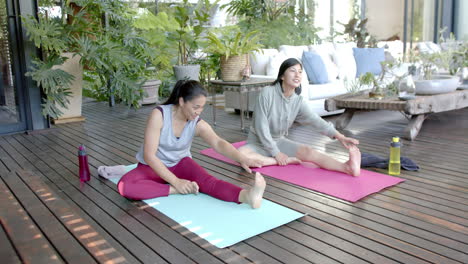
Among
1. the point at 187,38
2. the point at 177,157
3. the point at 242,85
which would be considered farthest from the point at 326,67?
the point at 177,157

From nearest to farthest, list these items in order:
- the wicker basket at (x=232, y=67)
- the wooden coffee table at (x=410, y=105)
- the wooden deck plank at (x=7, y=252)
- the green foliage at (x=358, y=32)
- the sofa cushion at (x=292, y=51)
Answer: the wooden deck plank at (x=7, y=252), the wooden coffee table at (x=410, y=105), the wicker basket at (x=232, y=67), the sofa cushion at (x=292, y=51), the green foliage at (x=358, y=32)

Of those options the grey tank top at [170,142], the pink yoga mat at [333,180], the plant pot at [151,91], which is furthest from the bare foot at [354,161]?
the plant pot at [151,91]

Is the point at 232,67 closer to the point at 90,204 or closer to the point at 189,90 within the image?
the point at 189,90

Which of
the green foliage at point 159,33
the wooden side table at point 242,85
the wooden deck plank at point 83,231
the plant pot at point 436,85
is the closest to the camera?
the wooden deck plank at point 83,231

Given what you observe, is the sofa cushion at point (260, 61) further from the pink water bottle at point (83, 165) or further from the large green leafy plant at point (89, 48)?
the pink water bottle at point (83, 165)

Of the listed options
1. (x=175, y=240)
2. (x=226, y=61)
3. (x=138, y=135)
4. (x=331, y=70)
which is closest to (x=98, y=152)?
(x=138, y=135)

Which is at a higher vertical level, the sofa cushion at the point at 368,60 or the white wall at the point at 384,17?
the white wall at the point at 384,17

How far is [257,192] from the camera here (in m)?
2.38

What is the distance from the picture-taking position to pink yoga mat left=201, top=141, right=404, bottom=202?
2.72m

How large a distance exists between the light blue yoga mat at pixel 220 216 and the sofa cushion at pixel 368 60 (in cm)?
410

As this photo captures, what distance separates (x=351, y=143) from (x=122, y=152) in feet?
6.61

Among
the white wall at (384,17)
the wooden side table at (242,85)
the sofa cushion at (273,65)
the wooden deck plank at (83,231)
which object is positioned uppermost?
the white wall at (384,17)

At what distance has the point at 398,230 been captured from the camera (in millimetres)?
2154

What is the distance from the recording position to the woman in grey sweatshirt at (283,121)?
316 cm
